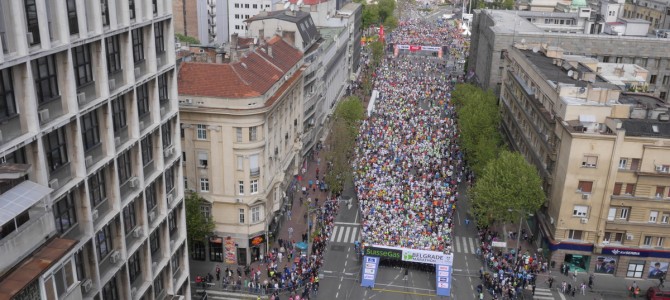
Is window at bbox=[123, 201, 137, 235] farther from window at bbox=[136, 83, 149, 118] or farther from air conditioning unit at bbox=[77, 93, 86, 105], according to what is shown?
air conditioning unit at bbox=[77, 93, 86, 105]

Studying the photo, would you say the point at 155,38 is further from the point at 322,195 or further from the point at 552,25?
the point at 552,25

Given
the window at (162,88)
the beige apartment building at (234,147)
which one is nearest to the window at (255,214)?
the beige apartment building at (234,147)

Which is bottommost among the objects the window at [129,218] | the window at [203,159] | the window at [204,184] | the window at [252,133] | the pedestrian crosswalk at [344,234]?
the pedestrian crosswalk at [344,234]

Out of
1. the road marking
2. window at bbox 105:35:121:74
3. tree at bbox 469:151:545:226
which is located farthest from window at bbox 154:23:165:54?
tree at bbox 469:151:545:226

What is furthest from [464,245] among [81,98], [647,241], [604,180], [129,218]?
[81,98]

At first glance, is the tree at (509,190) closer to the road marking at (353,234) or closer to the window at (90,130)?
the road marking at (353,234)

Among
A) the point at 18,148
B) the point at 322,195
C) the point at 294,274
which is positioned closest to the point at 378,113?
the point at 322,195
